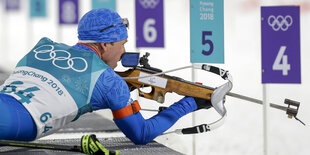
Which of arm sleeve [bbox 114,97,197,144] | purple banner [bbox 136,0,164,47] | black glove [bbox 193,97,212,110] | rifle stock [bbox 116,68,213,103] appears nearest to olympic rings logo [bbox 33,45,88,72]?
arm sleeve [bbox 114,97,197,144]

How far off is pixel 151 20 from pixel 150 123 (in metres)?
2.58

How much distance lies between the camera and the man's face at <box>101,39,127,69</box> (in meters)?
2.90

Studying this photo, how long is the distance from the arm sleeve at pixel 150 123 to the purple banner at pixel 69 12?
7009mm

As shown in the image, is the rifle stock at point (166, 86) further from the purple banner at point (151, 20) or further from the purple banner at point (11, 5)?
the purple banner at point (11, 5)

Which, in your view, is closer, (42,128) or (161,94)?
(42,128)

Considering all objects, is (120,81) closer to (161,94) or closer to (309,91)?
(161,94)

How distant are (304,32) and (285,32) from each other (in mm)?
8859

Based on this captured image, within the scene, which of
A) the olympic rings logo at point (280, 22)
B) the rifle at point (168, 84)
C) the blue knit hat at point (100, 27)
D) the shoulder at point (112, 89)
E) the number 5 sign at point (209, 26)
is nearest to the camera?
the shoulder at point (112, 89)

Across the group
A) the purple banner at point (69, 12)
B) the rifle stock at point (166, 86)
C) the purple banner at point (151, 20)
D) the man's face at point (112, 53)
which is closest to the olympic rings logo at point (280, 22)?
the rifle stock at point (166, 86)

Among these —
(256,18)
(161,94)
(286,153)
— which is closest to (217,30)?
(161,94)

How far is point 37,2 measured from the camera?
1306cm

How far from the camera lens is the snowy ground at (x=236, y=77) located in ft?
19.7

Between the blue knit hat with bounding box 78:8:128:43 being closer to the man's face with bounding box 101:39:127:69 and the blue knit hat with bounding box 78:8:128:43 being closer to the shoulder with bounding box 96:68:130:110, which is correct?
the man's face with bounding box 101:39:127:69

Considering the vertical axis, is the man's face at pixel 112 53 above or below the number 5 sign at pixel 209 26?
below
